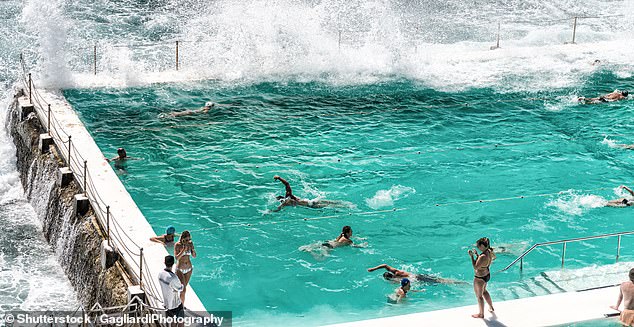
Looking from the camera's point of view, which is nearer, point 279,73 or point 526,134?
point 526,134

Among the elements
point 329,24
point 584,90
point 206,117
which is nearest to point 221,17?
point 329,24

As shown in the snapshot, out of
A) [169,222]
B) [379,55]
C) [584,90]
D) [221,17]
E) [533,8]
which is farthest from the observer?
[533,8]

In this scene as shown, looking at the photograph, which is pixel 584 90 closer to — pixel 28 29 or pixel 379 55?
pixel 379 55

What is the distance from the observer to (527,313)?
12.5 meters

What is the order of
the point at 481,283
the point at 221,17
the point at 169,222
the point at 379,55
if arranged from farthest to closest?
the point at 221,17
the point at 379,55
the point at 169,222
the point at 481,283

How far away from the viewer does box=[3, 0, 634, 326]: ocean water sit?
48.8ft

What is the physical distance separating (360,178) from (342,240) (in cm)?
324

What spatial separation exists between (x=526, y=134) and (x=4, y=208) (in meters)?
11.9

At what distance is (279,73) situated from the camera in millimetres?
25469

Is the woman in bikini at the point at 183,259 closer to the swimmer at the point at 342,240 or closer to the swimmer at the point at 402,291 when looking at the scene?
the swimmer at the point at 402,291

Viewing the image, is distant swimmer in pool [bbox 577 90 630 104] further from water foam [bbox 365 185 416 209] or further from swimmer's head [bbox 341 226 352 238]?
swimmer's head [bbox 341 226 352 238]

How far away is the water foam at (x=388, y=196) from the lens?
1750 cm

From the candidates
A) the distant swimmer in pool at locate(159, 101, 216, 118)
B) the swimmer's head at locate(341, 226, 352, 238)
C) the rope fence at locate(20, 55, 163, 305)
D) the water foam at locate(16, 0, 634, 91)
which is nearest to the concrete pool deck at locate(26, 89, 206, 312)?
the rope fence at locate(20, 55, 163, 305)

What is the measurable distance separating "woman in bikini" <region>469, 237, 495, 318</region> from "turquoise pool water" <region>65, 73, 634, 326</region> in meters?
0.95
